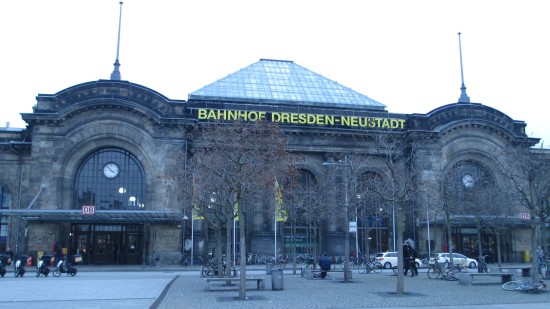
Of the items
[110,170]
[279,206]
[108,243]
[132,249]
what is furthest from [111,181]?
[279,206]

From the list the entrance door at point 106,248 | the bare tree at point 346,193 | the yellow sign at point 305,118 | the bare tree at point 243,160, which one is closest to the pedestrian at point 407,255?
the bare tree at point 346,193

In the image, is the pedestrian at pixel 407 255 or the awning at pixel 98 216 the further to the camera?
the awning at pixel 98 216

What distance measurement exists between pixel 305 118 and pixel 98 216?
21.2 metres

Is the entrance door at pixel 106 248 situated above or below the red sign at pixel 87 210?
below

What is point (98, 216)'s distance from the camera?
153 feet

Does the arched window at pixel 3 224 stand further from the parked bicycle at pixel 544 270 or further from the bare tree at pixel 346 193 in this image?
the parked bicycle at pixel 544 270

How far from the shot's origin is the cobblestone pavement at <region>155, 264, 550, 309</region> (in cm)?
2006

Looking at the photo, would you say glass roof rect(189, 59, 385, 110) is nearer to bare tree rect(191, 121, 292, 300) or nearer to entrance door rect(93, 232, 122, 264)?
entrance door rect(93, 232, 122, 264)

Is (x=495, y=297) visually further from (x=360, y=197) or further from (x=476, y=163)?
(x=476, y=163)

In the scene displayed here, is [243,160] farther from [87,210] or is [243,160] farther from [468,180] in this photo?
[468,180]

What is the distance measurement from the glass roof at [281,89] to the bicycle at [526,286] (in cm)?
3728

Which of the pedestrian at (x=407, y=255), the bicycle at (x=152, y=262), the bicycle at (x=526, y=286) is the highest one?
the pedestrian at (x=407, y=255)

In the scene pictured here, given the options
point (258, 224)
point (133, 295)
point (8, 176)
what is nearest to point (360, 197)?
point (258, 224)

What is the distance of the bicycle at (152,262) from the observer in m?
46.6
